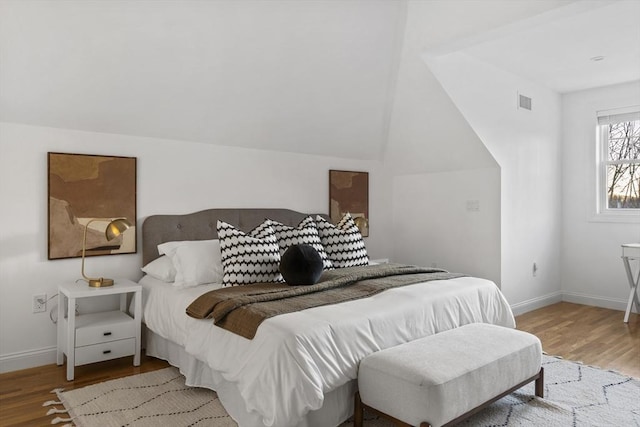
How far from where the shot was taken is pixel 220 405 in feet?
8.31

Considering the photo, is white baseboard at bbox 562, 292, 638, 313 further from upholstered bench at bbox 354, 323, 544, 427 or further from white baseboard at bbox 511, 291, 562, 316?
upholstered bench at bbox 354, 323, 544, 427

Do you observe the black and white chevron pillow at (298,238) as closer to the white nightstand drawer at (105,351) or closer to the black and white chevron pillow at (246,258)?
the black and white chevron pillow at (246,258)

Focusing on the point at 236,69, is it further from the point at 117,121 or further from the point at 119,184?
the point at 119,184

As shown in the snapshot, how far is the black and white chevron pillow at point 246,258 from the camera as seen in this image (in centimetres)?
302

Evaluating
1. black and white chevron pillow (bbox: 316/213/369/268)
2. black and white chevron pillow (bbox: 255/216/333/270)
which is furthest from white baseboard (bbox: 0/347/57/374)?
black and white chevron pillow (bbox: 316/213/369/268)

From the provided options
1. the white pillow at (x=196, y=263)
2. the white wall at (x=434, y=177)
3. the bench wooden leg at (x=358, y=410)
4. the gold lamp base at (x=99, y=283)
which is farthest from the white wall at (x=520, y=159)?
the gold lamp base at (x=99, y=283)

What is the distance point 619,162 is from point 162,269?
4793mm

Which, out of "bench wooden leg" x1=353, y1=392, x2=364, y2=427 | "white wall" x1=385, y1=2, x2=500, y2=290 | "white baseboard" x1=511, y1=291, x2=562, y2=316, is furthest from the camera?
"white baseboard" x1=511, y1=291, x2=562, y2=316

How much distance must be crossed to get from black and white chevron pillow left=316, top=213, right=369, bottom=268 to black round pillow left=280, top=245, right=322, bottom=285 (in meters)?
0.77

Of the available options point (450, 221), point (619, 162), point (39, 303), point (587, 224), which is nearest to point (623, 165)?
point (619, 162)

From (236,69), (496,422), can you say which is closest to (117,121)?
(236,69)

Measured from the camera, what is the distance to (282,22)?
3.23 metres

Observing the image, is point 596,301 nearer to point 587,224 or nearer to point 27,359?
point 587,224

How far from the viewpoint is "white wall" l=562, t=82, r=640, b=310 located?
15.9ft
